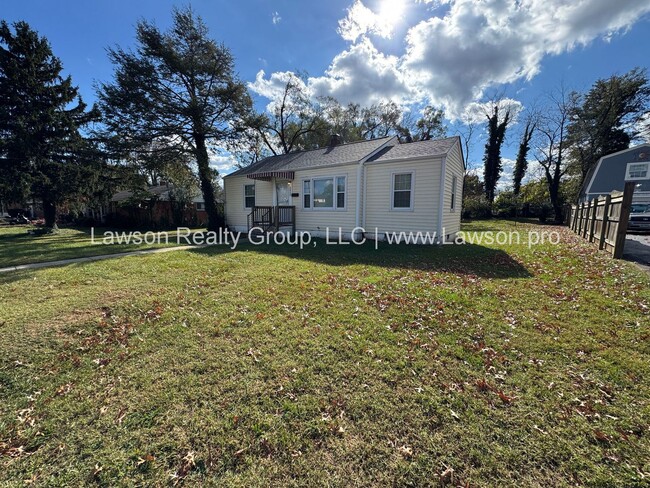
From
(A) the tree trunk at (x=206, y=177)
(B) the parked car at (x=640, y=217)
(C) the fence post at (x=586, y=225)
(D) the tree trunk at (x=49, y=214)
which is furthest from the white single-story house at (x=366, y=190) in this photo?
(D) the tree trunk at (x=49, y=214)

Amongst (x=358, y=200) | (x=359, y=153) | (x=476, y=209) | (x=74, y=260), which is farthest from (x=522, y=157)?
(x=74, y=260)

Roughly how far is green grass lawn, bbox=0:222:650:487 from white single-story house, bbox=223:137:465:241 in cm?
567

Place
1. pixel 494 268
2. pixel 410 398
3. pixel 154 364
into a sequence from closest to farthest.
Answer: pixel 410 398 → pixel 154 364 → pixel 494 268

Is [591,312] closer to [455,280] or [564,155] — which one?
[455,280]

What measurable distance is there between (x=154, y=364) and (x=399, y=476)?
107 inches

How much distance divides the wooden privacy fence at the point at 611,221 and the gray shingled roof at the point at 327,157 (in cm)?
808

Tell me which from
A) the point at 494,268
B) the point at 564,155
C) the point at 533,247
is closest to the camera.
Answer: the point at 494,268

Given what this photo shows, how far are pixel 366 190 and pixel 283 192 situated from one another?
4.68 meters

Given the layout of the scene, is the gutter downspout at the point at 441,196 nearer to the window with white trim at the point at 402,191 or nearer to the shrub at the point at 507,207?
the window with white trim at the point at 402,191

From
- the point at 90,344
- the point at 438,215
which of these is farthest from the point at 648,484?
the point at 438,215

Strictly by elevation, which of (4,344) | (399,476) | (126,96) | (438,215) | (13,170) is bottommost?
(399,476)

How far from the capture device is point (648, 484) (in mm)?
1770

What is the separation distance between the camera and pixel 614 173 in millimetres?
22875

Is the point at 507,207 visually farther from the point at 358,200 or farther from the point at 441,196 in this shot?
the point at 358,200
